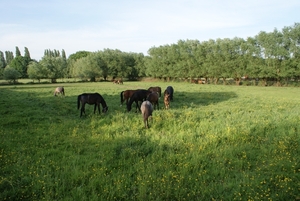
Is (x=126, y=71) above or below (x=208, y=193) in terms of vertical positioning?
above

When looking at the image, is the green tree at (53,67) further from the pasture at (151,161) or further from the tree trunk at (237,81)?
the pasture at (151,161)

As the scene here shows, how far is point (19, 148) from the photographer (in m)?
8.00

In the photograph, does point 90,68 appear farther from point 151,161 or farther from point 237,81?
point 151,161

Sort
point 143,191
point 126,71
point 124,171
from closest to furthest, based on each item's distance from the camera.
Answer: point 143,191
point 124,171
point 126,71

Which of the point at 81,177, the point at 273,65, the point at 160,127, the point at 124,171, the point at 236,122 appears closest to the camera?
the point at 81,177

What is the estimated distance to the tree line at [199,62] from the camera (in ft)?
157

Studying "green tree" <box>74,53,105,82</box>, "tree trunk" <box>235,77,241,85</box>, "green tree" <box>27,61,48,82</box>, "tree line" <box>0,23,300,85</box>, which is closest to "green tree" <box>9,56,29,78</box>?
"tree line" <box>0,23,300,85</box>

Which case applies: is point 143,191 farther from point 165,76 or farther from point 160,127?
point 165,76

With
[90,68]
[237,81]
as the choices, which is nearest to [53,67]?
[90,68]

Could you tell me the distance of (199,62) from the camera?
214 feet

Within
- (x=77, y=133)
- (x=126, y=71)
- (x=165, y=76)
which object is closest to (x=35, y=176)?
(x=77, y=133)

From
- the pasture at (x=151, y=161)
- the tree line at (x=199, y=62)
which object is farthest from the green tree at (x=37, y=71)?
the pasture at (x=151, y=161)

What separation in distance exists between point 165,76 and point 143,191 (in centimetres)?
7101

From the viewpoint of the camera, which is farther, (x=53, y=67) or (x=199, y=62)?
(x=53, y=67)
